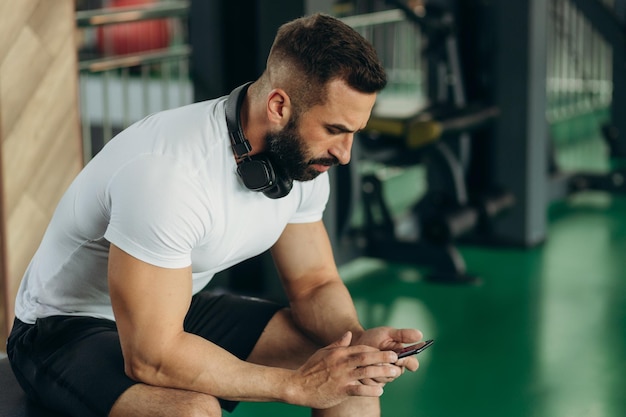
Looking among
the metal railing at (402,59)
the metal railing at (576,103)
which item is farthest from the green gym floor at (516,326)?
the metal railing at (402,59)

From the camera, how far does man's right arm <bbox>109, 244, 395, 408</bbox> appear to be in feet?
5.61

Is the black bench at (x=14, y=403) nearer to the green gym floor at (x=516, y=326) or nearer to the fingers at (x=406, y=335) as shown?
the fingers at (x=406, y=335)

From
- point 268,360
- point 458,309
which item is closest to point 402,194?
point 458,309

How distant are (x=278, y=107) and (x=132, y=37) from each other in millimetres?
5968

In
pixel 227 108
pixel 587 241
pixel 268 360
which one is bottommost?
pixel 587 241

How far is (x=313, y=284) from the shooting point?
211cm

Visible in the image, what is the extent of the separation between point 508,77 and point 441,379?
1.84 metres

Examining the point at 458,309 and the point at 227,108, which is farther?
the point at 458,309

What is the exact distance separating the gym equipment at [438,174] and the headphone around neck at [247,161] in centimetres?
200

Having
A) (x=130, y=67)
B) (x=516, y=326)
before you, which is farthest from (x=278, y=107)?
(x=130, y=67)

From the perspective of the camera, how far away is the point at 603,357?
3.14 m

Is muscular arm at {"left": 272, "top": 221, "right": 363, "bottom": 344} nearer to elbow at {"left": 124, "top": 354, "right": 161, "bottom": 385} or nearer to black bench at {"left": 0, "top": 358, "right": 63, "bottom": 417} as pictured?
elbow at {"left": 124, "top": 354, "right": 161, "bottom": 385}

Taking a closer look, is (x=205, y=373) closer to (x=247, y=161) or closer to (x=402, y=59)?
(x=247, y=161)

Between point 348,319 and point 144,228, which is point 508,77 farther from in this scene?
point 144,228
